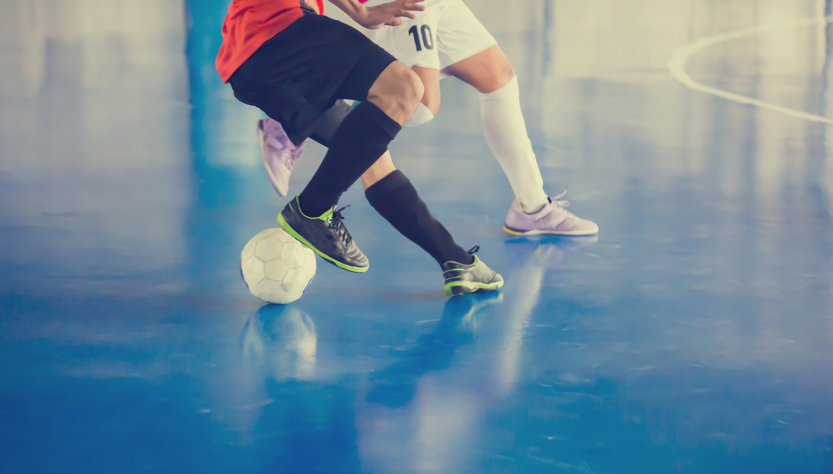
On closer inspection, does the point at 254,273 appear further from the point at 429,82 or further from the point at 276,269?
the point at 429,82

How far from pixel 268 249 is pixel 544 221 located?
131 centimetres

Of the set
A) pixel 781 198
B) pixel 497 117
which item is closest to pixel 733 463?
pixel 497 117

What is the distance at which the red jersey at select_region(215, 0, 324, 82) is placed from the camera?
6.45ft

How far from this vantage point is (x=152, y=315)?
1.92 m

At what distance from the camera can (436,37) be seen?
8.74ft

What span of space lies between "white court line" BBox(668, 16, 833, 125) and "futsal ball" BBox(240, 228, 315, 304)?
483 cm

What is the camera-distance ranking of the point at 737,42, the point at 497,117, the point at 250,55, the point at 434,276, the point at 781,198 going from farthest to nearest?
1. the point at 737,42
2. the point at 781,198
3. the point at 497,117
4. the point at 434,276
5. the point at 250,55

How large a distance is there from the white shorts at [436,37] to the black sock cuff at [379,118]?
0.69m

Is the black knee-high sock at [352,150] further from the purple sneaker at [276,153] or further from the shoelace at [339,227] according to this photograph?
the purple sneaker at [276,153]

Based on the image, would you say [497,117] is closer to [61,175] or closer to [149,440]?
[149,440]

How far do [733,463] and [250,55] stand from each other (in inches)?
58.8

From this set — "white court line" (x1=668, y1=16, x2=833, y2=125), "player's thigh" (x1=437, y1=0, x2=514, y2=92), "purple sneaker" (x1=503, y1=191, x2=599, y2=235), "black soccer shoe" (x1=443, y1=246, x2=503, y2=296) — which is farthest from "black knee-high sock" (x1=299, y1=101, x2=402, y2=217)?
"white court line" (x1=668, y1=16, x2=833, y2=125)

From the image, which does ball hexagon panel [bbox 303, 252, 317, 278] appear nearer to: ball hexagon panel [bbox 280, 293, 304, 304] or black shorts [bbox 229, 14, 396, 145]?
ball hexagon panel [bbox 280, 293, 304, 304]

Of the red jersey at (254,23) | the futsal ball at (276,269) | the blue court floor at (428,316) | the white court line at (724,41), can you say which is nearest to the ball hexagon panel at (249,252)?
the futsal ball at (276,269)
